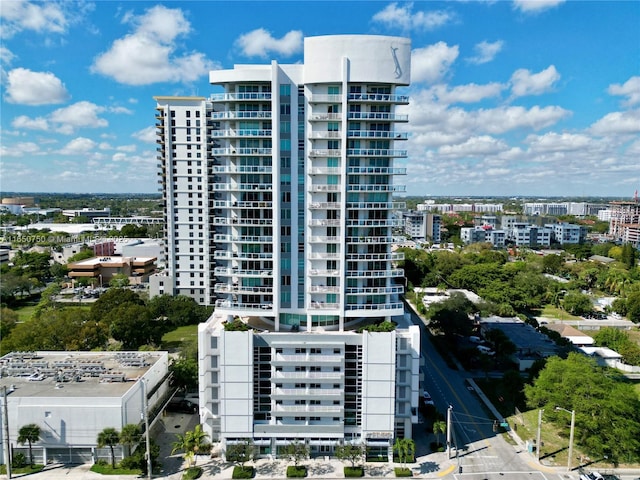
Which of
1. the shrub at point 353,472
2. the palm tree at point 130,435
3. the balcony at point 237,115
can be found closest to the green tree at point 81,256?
the palm tree at point 130,435

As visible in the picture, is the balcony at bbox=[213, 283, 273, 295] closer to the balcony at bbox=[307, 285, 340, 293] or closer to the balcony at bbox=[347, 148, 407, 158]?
the balcony at bbox=[307, 285, 340, 293]

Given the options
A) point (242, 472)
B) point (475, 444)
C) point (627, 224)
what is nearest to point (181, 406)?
point (242, 472)

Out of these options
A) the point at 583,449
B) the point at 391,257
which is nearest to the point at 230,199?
the point at 391,257

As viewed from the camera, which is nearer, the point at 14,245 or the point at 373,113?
the point at 373,113

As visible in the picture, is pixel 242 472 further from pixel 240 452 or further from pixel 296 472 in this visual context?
pixel 296 472

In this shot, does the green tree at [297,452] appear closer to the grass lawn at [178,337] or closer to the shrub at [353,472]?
the shrub at [353,472]

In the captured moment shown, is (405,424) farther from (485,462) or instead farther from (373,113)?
(373,113)
